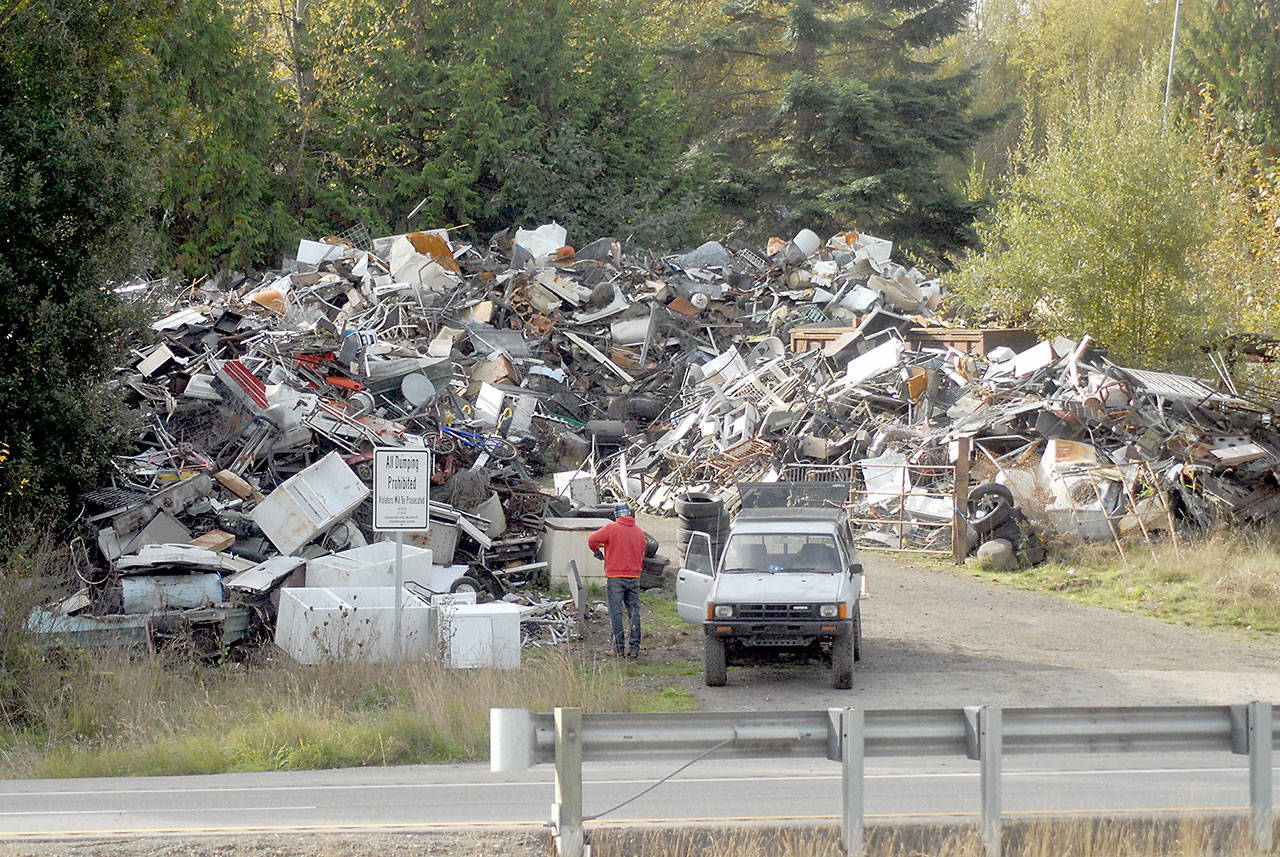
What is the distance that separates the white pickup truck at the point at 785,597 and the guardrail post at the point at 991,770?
608cm

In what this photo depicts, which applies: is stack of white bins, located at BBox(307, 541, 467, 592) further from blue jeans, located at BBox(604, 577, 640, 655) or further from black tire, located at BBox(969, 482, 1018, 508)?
black tire, located at BBox(969, 482, 1018, 508)

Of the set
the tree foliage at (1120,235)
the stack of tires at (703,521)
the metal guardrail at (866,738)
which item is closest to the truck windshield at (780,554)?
the stack of tires at (703,521)

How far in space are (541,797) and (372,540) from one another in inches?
381

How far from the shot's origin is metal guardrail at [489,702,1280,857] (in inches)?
254

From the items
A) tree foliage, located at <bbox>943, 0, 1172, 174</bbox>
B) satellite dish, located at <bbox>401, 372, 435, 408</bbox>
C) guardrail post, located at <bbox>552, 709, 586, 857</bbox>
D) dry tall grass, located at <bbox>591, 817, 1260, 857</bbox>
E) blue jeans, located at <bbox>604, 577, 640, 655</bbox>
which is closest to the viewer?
guardrail post, located at <bbox>552, 709, 586, 857</bbox>

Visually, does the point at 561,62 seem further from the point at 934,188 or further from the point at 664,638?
the point at 664,638

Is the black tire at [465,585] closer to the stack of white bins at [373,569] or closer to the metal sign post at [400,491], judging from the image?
the stack of white bins at [373,569]

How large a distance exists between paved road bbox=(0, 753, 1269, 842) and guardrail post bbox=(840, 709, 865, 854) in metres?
0.93

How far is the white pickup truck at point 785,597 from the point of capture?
42.2 feet

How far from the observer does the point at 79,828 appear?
305 inches

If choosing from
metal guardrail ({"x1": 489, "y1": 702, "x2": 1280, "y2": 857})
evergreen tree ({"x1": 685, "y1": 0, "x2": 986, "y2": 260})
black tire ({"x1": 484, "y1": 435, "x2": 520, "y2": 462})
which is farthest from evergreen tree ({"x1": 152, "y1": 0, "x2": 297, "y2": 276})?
metal guardrail ({"x1": 489, "y1": 702, "x2": 1280, "y2": 857})

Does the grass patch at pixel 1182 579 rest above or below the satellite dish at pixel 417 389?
below

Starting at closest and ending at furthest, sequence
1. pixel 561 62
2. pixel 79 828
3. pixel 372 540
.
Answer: pixel 79 828 < pixel 372 540 < pixel 561 62

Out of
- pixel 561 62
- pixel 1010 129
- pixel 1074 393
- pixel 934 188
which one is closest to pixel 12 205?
pixel 1074 393
